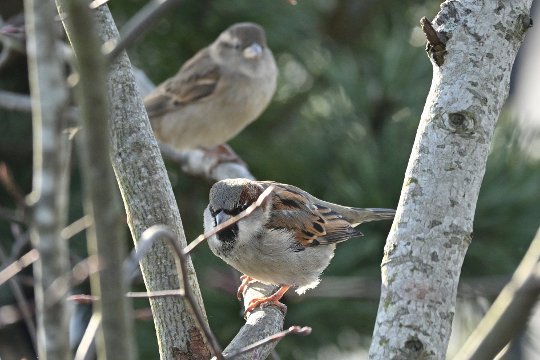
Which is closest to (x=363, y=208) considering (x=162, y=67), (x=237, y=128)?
(x=237, y=128)

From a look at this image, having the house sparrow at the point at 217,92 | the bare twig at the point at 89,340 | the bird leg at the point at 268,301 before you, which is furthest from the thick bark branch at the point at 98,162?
the house sparrow at the point at 217,92

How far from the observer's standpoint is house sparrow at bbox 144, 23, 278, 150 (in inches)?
213

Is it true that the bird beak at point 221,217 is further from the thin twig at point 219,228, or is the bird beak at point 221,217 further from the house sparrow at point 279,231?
the thin twig at point 219,228

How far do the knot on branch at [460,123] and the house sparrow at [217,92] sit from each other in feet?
10.8

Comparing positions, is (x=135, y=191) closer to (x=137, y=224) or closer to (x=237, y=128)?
(x=137, y=224)

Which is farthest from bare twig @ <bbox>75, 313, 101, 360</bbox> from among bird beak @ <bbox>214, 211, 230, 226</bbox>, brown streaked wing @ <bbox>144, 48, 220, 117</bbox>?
brown streaked wing @ <bbox>144, 48, 220, 117</bbox>

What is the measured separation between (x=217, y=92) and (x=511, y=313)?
4644 millimetres

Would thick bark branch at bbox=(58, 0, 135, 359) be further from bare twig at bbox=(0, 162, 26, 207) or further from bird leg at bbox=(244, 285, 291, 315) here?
bird leg at bbox=(244, 285, 291, 315)

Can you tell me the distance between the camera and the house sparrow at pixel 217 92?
5414mm

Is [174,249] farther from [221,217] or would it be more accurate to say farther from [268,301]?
[221,217]

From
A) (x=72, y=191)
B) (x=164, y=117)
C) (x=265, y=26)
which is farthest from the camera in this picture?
(x=164, y=117)

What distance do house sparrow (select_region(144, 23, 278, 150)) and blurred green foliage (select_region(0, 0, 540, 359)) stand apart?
0.26 metres

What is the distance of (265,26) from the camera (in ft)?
17.6

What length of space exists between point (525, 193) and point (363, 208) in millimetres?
836
